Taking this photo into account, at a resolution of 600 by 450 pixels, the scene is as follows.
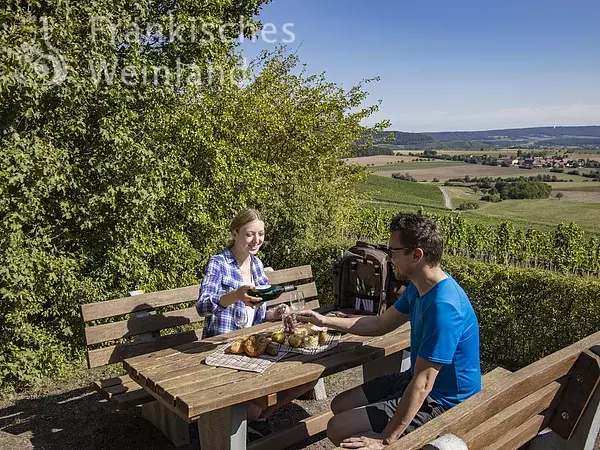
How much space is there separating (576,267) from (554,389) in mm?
6135

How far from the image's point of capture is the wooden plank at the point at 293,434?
11.2 ft

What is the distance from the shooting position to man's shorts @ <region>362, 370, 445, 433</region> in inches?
99.3

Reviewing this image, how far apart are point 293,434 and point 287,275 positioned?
1543mm

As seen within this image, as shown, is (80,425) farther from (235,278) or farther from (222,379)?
(222,379)

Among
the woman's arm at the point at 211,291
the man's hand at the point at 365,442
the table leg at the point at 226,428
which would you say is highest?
the woman's arm at the point at 211,291

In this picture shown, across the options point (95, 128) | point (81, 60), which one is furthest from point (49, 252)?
point (81, 60)

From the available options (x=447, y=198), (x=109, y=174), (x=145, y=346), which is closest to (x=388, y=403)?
(x=145, y=346)

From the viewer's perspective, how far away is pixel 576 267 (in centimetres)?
779

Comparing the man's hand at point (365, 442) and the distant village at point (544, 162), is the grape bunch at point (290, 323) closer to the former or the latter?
the man's hand at point (365, 442)

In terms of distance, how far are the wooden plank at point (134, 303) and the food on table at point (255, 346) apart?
124 centimetres

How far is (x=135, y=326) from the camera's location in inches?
150

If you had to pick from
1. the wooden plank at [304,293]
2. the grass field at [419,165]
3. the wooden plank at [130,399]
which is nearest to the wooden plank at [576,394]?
the wooden plank at [130,399]

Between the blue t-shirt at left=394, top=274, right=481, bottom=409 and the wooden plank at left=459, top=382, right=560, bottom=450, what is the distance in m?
0.35

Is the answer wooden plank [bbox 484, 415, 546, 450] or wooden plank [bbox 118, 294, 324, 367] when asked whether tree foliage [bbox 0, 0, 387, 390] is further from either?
wooden plank [bbox 484, 415, 546, 450]
